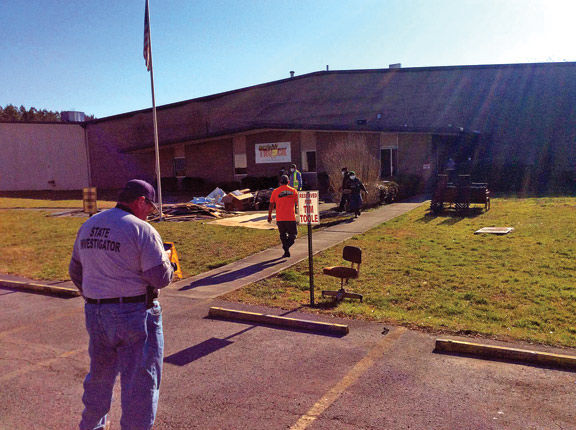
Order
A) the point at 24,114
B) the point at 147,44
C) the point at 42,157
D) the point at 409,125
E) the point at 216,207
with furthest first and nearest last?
the point at 24,114 < the point at 42,157 < the point at 409,125 < the point at 216,207 < the point at 147,44

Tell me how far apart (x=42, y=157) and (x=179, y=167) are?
553 inches

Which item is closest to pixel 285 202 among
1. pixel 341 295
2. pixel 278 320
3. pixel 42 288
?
pixel 341 295

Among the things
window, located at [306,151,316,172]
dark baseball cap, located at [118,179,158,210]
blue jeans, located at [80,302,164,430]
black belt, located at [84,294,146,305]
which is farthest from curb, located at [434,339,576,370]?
window, located at [306,151,316,172]

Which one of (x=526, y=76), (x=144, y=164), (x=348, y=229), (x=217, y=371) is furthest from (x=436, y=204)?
(x=144, y=164)

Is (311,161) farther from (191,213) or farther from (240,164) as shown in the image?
(191,213)

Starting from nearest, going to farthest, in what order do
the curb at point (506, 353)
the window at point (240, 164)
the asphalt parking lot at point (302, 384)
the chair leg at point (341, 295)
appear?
the asphalt parking lot at point (302, 384) → the curb at point (506, 353) → the chair leg at point (341, 295) → the window at point (240, 164)

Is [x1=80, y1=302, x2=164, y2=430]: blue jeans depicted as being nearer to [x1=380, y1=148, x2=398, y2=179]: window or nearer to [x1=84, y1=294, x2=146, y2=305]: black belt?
[x1=84, y1=294, x2=146, y2=305]: black belt

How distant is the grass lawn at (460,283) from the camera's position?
625cm

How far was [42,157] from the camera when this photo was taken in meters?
40.6

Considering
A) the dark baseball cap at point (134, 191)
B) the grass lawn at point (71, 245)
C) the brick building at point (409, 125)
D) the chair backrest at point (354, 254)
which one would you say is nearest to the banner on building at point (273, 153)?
the brick building at point (409, 125)

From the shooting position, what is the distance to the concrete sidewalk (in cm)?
865

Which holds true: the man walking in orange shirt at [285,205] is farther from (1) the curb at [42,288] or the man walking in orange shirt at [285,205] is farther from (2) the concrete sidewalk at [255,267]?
(1) the curb at [42,288]

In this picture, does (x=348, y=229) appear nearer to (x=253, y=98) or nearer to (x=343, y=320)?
(x=343, y=320)

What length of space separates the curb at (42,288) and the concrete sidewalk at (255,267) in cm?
167
